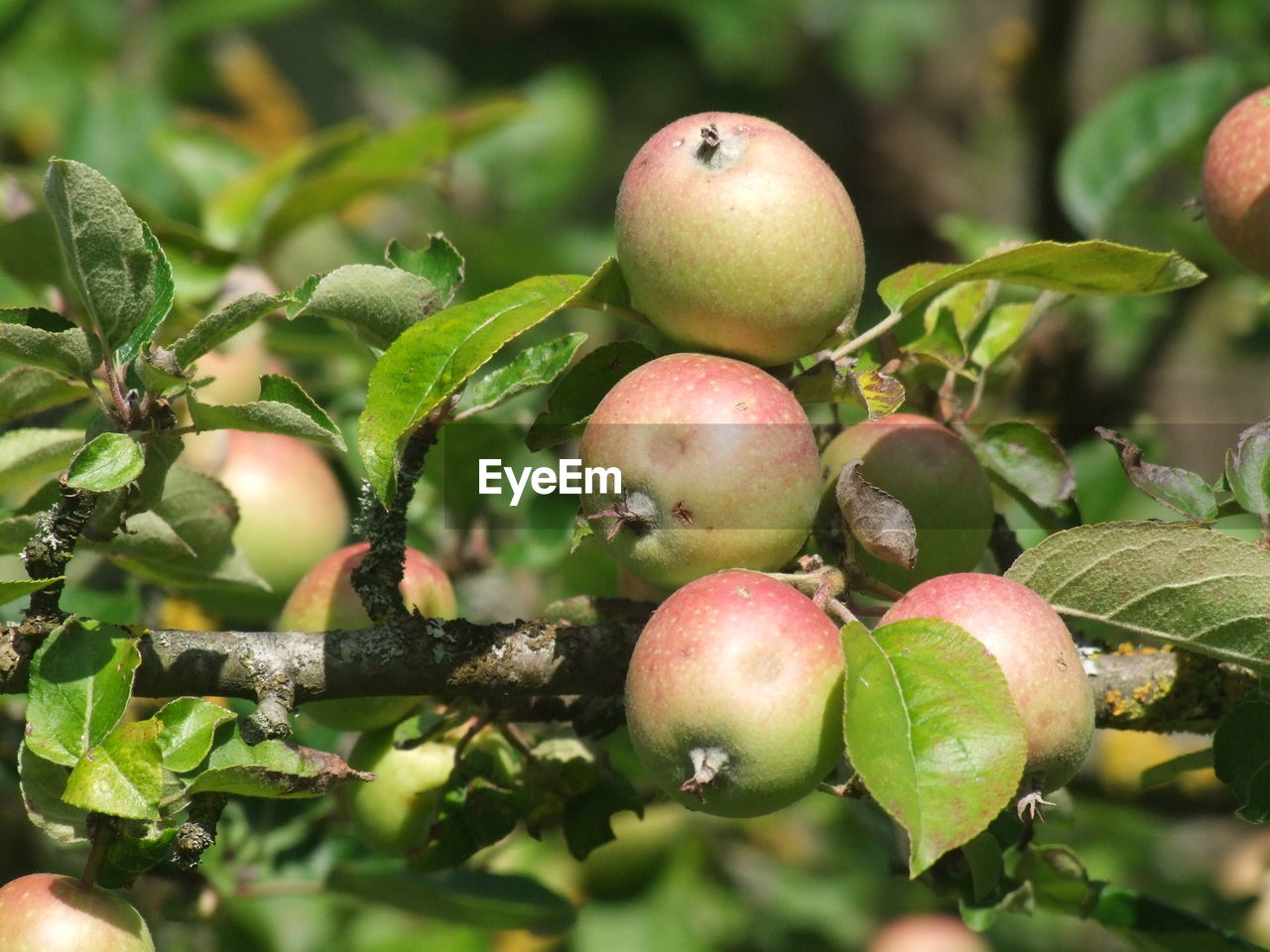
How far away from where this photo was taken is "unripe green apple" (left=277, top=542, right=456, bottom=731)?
127 cm

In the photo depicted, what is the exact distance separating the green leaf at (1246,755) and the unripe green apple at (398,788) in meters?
0.70

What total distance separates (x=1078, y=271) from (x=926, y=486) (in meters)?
0.22

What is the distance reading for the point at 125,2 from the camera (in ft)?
11.9

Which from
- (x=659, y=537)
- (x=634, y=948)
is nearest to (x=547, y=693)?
(x=659, y=537)

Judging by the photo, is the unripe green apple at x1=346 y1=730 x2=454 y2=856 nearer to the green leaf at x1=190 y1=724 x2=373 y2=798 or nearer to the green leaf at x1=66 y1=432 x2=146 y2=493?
the green leaf at x1=190 y1=724 x2=373 y2=798

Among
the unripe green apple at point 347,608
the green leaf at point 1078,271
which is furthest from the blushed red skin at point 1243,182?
the unripe green apple at point 347,608

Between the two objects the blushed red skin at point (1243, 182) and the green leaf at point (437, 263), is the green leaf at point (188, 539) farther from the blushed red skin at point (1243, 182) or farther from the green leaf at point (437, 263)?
the blushed red skin at point (1243, 182)

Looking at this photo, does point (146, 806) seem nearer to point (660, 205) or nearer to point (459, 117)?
point (660, 205)

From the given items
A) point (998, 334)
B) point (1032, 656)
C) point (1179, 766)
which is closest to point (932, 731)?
point (1032, 656)

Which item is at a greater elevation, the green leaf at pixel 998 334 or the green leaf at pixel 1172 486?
the green leaf at pixel 998 334

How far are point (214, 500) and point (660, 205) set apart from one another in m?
0.60

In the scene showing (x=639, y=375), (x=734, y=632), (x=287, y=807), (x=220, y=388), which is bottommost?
(x=287, y=807)

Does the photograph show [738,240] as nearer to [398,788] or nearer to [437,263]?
[437,263]

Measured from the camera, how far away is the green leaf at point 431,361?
3.38 ft
